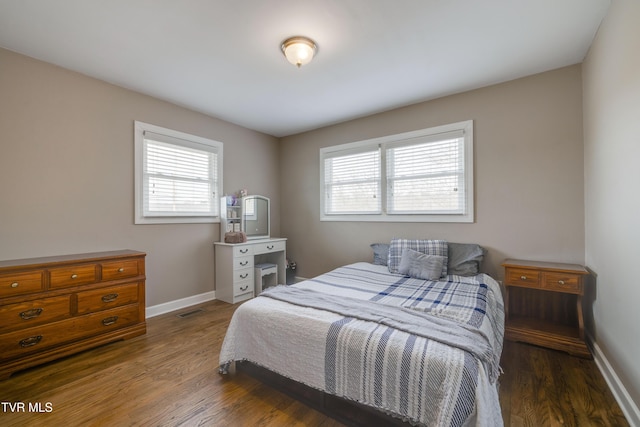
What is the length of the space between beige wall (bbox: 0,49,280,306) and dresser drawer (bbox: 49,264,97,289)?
0.48 meters

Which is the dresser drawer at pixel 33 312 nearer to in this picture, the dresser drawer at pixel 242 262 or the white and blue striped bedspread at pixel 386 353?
the white and blue striped bedspread at pixel 386 353

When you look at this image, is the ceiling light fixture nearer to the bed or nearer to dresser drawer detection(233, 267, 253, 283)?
the bed

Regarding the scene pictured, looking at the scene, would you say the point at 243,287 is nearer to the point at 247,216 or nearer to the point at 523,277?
the point at 247,216

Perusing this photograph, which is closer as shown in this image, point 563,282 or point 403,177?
point 563,282

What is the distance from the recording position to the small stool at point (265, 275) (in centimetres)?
396

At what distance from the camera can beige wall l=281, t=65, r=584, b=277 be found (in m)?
2.63

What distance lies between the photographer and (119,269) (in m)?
2.60

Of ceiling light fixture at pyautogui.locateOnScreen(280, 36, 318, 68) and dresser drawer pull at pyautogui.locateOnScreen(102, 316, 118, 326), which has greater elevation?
ceiling light fixture at pyautogui.locateOnScreen(280, 36, 318, 68)

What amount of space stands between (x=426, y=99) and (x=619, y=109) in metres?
1.87

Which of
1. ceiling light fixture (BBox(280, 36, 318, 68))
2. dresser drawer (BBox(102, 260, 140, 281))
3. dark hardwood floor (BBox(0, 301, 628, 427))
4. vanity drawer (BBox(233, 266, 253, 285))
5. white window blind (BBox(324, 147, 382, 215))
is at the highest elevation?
ceiling light fixture (BBox(280, 36, 318, 68))

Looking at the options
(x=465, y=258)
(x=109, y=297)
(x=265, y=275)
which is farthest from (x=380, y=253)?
(x=109, y=297)

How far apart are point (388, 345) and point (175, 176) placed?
128 inches

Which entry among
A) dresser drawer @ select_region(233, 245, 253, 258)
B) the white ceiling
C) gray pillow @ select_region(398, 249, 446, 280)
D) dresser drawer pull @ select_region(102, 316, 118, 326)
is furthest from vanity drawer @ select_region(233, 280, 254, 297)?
the white ceiling

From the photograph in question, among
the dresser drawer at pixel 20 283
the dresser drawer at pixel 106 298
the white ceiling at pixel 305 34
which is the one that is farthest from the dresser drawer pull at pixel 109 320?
the white ceiling at pixel 305 34
